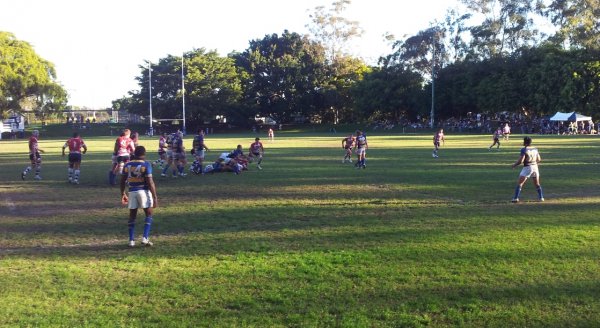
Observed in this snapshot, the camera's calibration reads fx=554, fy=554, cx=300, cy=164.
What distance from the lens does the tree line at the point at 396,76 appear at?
70125 millimetres

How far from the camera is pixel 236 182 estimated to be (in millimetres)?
20188

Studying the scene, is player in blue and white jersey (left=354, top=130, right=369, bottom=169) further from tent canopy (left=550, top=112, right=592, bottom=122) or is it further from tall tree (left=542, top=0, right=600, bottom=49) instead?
tall tree (left=542, top=0, right=600, bottom=49)

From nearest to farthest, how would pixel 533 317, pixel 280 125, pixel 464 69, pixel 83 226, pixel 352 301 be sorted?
pixel 533 317, pixel 352 301, pixel 83 226, pixel 464 69, pixel 280 125

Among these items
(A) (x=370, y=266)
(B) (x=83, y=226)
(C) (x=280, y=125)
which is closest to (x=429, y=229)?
(A) (x=370, y=266)

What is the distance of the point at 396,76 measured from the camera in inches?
3374

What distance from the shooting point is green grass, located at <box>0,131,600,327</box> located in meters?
6.50

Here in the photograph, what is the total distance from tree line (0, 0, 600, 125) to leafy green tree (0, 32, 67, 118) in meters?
0.29

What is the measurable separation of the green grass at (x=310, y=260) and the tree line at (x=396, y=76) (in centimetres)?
A: 5936

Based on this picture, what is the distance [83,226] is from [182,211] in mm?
2563

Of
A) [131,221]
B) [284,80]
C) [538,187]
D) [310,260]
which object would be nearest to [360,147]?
[538,187]

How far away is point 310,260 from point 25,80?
8374 centimetres

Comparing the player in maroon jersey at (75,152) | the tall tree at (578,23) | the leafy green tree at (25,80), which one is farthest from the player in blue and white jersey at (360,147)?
the leafy green tree at (25,80)

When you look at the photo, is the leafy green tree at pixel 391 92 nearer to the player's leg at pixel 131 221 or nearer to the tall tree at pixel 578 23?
the tall tree at pixel 578 23

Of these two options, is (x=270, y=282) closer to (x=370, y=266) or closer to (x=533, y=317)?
(x=370, y=266)
